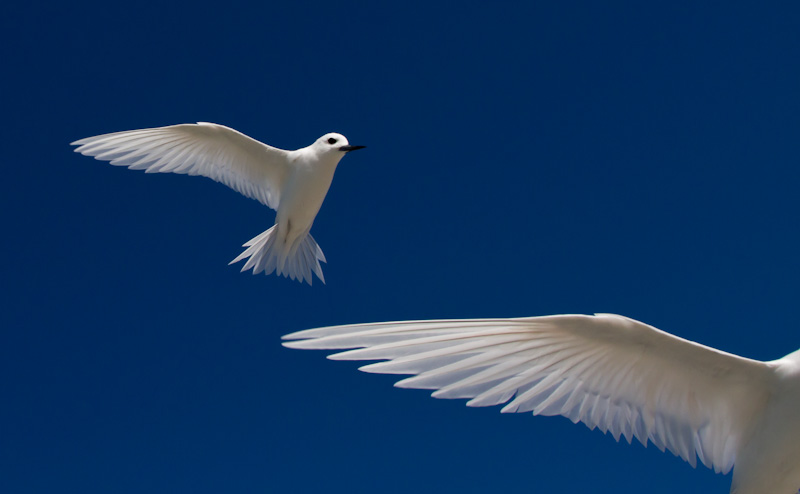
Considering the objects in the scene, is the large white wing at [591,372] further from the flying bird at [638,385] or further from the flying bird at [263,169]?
the flying bird at [263,169]

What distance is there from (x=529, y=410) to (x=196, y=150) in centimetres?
933

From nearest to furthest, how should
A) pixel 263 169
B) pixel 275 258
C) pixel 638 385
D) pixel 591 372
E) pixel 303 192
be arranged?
1. pixel 591 372
2. pixel 638 385
3. pixel 303 192
4. pixel 275 258
5. pixel 263 169

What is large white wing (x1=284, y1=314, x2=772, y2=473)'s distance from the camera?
2.98 m

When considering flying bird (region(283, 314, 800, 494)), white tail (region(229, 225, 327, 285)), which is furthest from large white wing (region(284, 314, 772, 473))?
white tail (region(229, 225, 327, 285))

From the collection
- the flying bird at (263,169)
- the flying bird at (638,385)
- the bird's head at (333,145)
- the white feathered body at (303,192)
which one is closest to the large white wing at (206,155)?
the flying bird at (263,169)

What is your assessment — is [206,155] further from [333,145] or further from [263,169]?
[333,145]

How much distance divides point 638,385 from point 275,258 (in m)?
8.33

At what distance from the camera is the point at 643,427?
4109 mm

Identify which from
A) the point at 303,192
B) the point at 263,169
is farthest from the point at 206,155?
the point at 303,192

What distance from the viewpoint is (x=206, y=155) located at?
12.0 metres

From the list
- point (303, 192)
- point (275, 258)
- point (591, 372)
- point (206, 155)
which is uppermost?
point (206, 155)

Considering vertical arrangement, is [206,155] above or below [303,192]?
above

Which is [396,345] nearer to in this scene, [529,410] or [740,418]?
[529,410]

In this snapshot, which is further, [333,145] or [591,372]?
[333,145]
